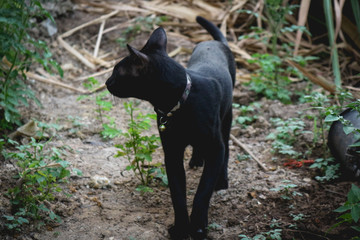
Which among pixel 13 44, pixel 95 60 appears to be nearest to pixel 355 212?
pixel 13 44

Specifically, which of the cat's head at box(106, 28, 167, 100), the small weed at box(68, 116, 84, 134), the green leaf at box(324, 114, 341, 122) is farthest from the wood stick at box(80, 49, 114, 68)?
the green leaf at box(324, 114, 341, 122)

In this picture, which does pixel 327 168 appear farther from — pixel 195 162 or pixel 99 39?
pixel 99 39

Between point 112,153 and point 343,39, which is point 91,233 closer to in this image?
point 112,153

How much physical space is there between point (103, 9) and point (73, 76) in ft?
6.97

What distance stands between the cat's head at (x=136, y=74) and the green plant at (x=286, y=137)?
1.75 m

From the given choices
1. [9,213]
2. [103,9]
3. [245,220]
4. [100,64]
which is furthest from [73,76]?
[245,220]

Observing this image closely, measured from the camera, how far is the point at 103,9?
293 inches

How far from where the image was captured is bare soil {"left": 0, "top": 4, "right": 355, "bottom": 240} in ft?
→ 8.48

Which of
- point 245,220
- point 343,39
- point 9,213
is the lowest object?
point 245,220

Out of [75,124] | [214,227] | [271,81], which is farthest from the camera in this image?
[271,81]

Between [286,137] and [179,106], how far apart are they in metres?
1.91

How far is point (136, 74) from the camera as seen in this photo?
7.75ft

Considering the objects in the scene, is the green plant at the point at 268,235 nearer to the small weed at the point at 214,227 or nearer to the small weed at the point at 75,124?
the small weed at the point at 214,227

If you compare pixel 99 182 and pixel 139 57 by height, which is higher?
pixel 139 57
